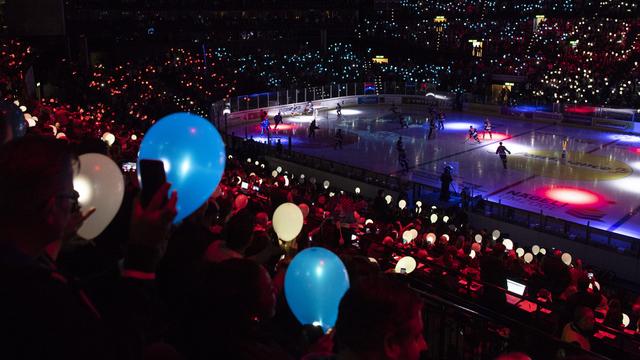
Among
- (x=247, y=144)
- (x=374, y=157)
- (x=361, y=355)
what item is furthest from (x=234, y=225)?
(x=374, y=157)

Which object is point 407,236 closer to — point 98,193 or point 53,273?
point 98,193

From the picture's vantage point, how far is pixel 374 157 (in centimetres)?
2300

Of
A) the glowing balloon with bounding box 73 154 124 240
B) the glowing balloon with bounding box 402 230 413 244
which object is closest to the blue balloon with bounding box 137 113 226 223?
the glowing balloon with bounding box 73 154 124 240

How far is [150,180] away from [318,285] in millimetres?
1322

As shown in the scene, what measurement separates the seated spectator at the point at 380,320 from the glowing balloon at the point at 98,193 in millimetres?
1387

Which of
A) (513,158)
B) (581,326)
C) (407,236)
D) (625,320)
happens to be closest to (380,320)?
(581,326)

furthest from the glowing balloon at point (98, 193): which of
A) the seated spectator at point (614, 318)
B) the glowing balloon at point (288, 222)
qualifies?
the seated spectator at point (614, 318)

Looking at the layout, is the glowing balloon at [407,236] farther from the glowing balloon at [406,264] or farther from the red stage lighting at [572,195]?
the red stage lighting at [572,195]

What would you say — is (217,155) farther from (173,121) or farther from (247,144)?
(247,144)

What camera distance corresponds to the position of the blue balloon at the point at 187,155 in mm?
2744

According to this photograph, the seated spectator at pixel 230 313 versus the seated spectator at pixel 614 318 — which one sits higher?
the seated spectator at pixel 230 313

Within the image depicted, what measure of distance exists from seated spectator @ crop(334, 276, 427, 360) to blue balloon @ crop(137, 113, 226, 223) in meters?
1.10

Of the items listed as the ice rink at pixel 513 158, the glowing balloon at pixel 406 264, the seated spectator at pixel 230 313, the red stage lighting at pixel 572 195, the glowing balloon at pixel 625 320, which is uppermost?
the seated spectator at pixel 230 313

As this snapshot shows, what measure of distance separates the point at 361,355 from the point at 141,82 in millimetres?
27579
